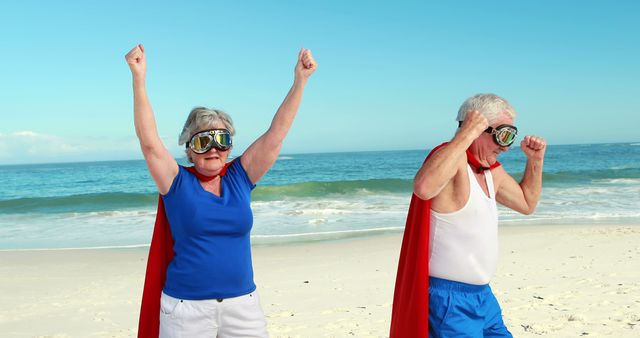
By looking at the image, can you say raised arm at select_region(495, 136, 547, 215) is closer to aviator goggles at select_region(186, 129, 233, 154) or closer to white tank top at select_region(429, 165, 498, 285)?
white tank top at select_region(429, 165, 498, 285)

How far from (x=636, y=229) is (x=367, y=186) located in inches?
619

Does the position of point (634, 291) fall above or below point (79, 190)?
above

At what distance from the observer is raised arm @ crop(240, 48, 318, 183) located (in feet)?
8.96

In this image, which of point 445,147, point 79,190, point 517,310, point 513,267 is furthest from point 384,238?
point 79,190

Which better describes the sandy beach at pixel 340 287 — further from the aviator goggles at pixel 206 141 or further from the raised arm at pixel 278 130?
the aviator goggles at pixel 206 141

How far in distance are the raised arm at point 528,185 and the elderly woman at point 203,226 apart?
129 centimetres

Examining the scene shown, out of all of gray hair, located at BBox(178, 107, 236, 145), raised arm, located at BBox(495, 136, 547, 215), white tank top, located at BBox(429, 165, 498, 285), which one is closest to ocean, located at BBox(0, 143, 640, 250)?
gray hair, located at BBox(178, 107, 236, 145)

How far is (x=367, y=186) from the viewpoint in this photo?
86.5ft

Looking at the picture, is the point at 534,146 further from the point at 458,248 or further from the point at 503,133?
the point at 458,248

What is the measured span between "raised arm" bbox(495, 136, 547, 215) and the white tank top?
0.47m

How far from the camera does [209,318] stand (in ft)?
8.50

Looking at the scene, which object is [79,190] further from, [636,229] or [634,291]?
[634,291]

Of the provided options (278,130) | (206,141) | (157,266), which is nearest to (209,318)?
(157,266)

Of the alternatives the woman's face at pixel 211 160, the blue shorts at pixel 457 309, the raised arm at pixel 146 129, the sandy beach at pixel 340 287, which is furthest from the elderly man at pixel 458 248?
the sandy beach at pixel 340 287
